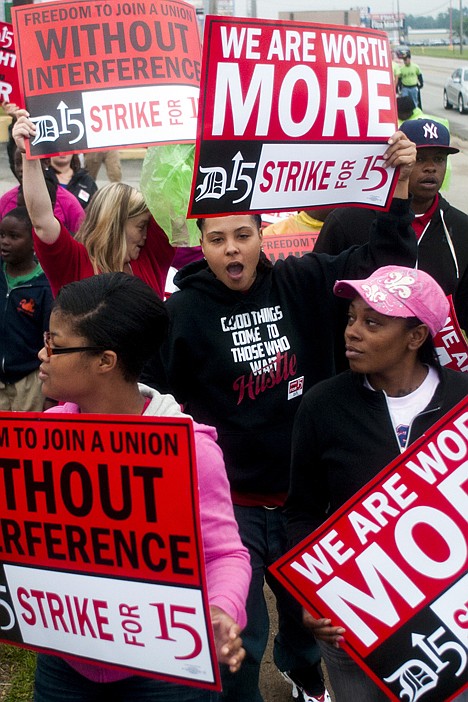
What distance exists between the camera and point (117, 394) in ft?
7.43

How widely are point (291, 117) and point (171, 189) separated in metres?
1.07

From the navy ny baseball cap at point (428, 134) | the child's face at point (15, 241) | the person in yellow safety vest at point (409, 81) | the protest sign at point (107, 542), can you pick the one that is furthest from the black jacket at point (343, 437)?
the person in yellow safety vest at point (409, 81)

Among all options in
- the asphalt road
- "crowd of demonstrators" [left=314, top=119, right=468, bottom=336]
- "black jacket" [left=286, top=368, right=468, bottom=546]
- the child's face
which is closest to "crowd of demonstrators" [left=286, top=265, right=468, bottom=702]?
"black jacket" [left=286, top=368, right=468, bottom=546]

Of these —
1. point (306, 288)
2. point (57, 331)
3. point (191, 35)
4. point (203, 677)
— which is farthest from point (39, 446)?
point (191, 35)

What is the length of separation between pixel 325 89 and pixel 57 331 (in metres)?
1.43

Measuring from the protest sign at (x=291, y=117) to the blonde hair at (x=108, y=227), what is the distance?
0.80m

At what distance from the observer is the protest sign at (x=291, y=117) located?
2973mm

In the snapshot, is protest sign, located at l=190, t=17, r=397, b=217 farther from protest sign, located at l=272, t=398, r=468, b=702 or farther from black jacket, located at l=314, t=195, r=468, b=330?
protest sign, located at l=272, t=398, r=468, b=702

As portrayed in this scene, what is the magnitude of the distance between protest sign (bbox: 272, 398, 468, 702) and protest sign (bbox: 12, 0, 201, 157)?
192 centimetres

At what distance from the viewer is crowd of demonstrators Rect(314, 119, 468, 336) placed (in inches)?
145

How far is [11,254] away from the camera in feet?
15.2

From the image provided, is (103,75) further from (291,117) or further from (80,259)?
(291,117)

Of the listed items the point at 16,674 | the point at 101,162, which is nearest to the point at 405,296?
the point at 16,674

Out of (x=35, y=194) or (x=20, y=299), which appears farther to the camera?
(x=20, y=299)
